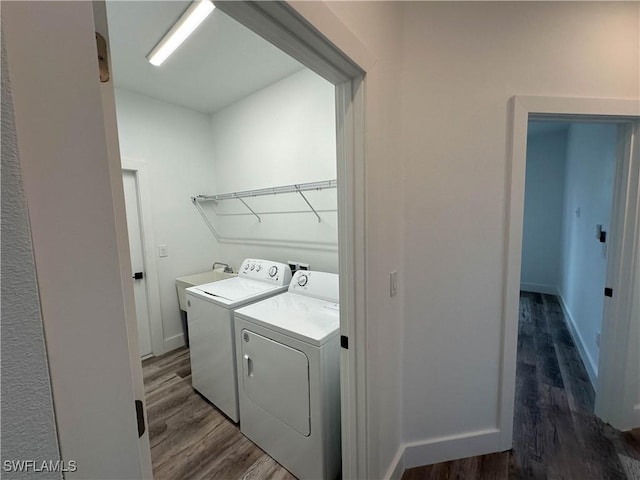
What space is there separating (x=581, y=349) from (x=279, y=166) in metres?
3.47

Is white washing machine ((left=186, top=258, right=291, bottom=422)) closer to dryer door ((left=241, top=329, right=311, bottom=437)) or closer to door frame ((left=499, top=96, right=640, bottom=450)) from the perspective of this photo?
dryer door ((left=241, top=329, right=311, bottom=437))

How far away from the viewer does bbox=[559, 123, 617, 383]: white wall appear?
7.46 feet

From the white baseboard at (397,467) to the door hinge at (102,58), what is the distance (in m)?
1.91

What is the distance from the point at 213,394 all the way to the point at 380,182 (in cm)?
205

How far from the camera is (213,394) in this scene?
7.11 feet

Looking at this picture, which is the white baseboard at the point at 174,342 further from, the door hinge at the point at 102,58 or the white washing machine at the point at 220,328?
the door hinge at the point at 102,58

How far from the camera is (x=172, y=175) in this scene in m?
2.96

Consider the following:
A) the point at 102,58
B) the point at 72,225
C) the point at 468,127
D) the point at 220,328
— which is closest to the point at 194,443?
the point at 220,328

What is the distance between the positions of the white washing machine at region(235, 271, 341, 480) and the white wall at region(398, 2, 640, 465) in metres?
0.47

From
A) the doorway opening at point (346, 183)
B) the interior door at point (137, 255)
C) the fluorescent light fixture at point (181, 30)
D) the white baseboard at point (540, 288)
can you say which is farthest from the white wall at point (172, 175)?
the white baseboard at point (540, 288)

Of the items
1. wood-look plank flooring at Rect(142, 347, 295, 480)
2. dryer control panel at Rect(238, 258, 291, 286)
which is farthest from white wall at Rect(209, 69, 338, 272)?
wood-look plank flooring at Rect(142, 347, 295, 480)

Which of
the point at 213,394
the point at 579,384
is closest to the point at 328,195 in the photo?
the point at 213,394

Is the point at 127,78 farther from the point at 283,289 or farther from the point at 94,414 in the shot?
the point at 94,414

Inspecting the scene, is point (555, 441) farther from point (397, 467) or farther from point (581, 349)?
point (581, 349)
